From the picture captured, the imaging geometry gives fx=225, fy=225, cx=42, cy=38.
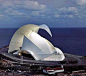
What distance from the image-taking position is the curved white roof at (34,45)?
41.1 metres

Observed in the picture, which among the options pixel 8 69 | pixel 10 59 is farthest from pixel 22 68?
pixel 10 59

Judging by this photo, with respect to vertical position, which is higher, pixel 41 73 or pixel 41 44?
pixel 41 44

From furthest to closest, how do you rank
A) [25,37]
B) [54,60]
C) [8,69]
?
[25,37] → [54,60] → [8,69]

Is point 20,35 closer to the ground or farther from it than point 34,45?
farther from it

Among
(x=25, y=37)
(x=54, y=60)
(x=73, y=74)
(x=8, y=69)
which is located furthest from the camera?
(x=25, y=37)

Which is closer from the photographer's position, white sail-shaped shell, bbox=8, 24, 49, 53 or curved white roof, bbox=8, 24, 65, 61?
curved white roof, bbox=8, 24, 65, 61

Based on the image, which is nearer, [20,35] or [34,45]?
[34,45]

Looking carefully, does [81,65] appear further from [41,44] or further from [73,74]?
[41,44]

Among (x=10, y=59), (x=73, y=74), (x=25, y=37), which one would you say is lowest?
(x=73, y=74)

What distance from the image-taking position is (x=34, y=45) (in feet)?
139

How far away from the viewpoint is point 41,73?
3525cm

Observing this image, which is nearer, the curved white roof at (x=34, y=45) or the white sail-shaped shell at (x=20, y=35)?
the curved white roof at (x=34, y=45)

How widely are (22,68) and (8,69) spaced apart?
233 centimetres

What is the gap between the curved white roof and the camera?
4109 cm
